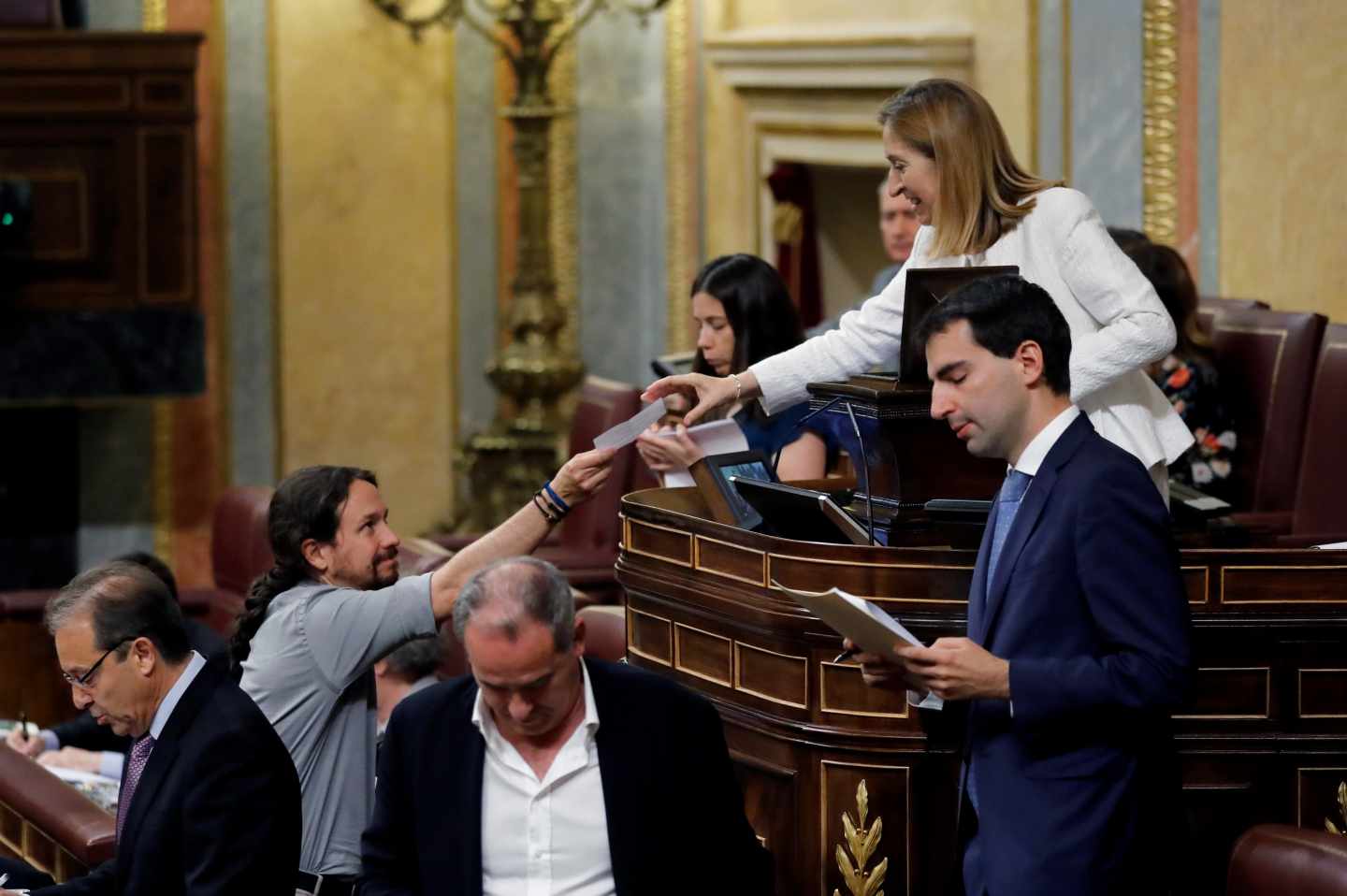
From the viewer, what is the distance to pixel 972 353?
Result: 2975 millimetres

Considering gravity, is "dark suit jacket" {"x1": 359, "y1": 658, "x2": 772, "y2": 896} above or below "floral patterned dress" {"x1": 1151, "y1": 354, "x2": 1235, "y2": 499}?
below

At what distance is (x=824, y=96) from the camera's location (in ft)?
26.6

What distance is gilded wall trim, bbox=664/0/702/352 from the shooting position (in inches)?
357

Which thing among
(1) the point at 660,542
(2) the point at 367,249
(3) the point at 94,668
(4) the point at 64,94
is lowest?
(3) the point at 94,668

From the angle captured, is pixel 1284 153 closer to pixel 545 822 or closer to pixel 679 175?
pixel 545 822

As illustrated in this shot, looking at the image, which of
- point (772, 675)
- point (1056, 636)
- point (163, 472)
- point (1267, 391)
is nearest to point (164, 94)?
point (163, 472)

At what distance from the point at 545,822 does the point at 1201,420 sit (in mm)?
2960

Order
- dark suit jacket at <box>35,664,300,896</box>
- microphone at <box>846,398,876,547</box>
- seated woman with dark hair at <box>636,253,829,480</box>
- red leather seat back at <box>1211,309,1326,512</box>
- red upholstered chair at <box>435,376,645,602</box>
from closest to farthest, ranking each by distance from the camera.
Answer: dark suit jacket at <box>35,664,300,896</box>
microphone at <box>846,398,876,547</box>
seated woman with dark hair at <box>636,253,829,480</box>
red leather seat back at <box>1211,309,1326,512</box>
red upholstered chair at <box>435,376,645,602</box>

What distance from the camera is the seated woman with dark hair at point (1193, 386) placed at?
17.9ft

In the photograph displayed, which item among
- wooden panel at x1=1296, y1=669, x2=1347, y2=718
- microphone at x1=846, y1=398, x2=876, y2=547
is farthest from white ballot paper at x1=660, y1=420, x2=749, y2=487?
wooden panel at x1=1296, y1=669, x2=1347, y2=718

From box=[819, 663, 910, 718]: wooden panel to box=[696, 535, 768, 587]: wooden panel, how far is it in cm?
20

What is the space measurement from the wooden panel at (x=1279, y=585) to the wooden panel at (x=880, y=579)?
46 centimetres

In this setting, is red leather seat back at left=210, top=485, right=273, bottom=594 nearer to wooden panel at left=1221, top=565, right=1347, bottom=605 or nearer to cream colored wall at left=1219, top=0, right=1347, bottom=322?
cream colored wall at left=1219, top=0, right=1347, bottom=322

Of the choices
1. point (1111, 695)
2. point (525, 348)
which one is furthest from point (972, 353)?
point (525, 348)
